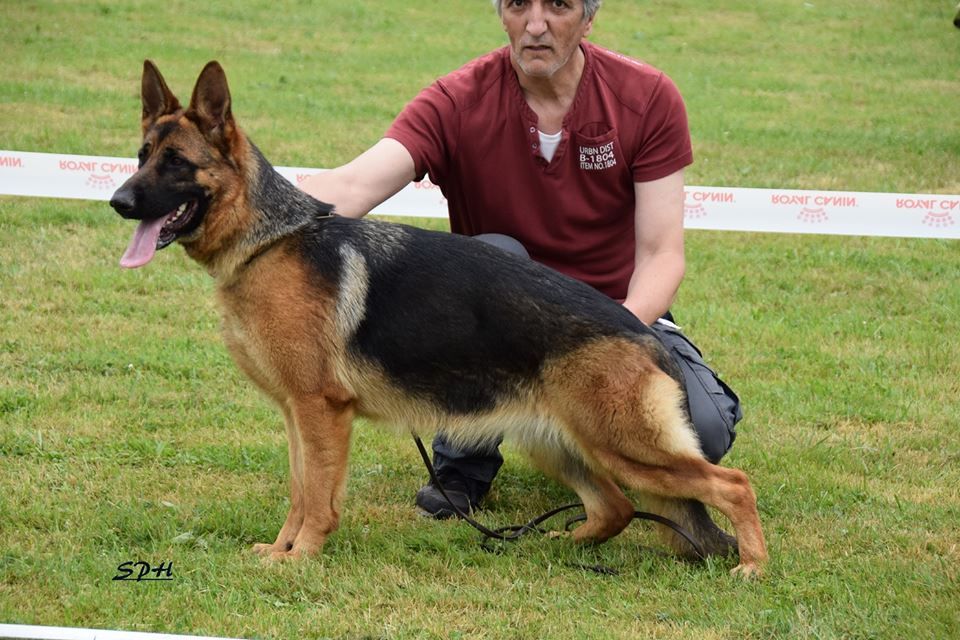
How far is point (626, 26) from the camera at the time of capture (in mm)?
18484

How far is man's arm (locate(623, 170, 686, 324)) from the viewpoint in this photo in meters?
4.39

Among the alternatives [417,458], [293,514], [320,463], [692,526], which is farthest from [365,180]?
[692,526]

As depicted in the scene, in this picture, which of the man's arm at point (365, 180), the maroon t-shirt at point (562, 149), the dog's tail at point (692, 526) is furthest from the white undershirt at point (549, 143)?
the dog's tail at point (692, 526)

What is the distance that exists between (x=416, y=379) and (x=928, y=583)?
6.29 feet

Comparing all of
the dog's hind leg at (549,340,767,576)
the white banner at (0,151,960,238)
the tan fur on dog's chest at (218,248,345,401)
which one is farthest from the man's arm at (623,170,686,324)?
the white banner at (0,151,960,238)

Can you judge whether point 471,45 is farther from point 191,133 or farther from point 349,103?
point 191,133

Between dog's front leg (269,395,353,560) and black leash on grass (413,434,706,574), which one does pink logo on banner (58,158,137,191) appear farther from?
dog's front leg (269,395,353,560)

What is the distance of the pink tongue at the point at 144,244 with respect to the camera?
12.3ft

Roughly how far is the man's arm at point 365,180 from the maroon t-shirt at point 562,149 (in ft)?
0.21

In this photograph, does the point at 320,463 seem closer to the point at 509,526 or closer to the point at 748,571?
the point at 509,526

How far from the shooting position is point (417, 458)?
5.27m

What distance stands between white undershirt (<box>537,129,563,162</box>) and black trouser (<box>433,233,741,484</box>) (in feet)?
1.22

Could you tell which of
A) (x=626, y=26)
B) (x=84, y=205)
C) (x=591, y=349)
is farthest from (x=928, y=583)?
(x=626, y=26)

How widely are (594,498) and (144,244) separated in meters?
1.89
